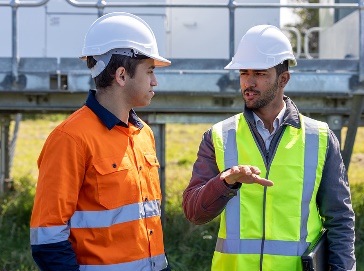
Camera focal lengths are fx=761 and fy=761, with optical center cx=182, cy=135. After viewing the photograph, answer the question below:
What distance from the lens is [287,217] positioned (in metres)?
3.25

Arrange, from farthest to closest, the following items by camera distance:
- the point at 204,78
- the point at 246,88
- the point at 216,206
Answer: the point at 204,78 → the point at 246,88 → the point at 216,206

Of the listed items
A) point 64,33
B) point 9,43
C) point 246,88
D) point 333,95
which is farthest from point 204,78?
point 246,88

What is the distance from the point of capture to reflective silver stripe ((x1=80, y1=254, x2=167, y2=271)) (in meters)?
2.90

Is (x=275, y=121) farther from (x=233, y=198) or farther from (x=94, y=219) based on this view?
(x=94, y=219)

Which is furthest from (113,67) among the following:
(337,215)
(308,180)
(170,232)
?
(170,232)

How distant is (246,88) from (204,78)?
3258 millimetres

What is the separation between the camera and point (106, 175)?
289cm

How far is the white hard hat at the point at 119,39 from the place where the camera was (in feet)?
10.0

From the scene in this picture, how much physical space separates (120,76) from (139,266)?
2.49ft

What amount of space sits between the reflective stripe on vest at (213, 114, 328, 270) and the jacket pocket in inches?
21.1

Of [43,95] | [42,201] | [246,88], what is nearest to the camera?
[42,201]

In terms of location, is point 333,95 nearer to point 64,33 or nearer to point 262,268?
point 64,33

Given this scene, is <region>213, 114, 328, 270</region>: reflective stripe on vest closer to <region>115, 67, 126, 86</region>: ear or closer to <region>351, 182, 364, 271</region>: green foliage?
<region>115, 67, 126, 86</region>: ear

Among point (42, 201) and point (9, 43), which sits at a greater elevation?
point (9, 43)
